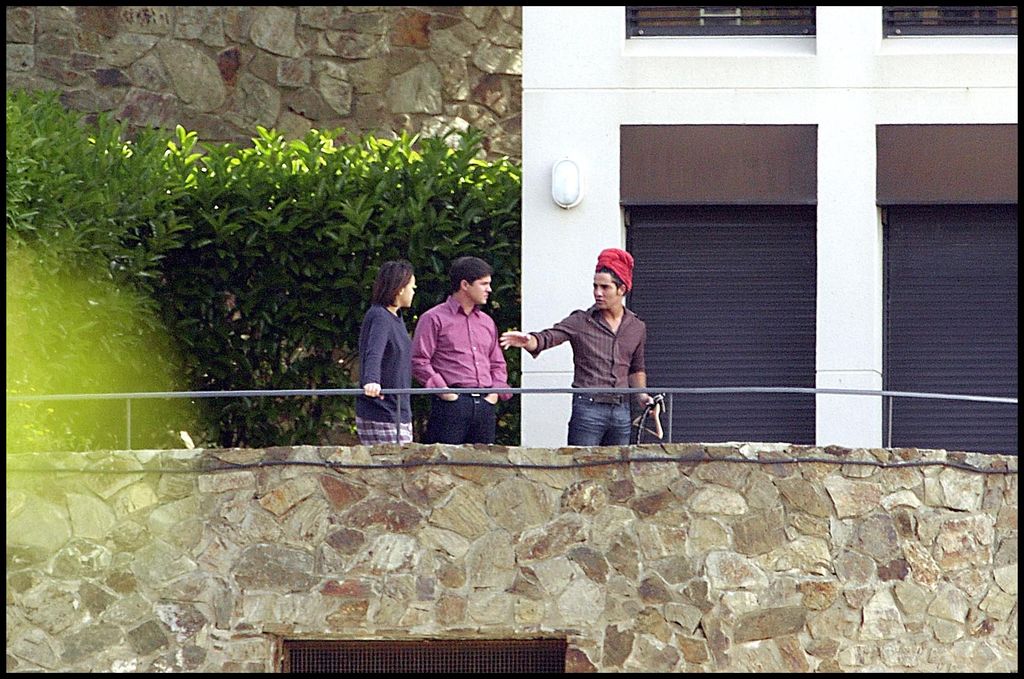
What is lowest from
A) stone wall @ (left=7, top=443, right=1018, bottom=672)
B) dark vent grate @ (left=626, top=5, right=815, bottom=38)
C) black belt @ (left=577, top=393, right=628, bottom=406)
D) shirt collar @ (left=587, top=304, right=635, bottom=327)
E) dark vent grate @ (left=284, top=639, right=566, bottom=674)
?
dark vent grate @ (left=284, top=639, right=566, bottom=674)

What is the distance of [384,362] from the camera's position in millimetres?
12227

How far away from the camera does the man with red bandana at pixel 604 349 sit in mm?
12414

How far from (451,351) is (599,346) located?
88 centimetres

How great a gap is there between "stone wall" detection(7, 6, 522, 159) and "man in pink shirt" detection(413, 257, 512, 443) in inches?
246

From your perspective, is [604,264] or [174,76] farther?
[174,76]

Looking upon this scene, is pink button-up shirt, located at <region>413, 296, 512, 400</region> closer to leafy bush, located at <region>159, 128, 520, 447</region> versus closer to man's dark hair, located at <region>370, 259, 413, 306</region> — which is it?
A: man's dark hair, located at <region>370, 259, 413, 306</region>

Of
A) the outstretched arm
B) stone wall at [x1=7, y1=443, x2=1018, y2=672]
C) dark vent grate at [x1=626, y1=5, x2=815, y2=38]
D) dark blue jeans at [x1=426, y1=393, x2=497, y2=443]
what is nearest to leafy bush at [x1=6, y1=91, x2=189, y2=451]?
stone wall at [x1=7, y1=443, x2=1018, y2=672]

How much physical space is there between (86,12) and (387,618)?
8.85 m

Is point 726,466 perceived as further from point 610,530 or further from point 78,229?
point 78,229

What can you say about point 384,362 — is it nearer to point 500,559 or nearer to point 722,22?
point 500,559

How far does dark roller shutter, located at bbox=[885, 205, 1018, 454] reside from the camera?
557 inches

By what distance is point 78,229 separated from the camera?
1405 centimetres

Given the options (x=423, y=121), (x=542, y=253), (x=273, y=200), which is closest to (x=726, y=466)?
(x=542, y=253)

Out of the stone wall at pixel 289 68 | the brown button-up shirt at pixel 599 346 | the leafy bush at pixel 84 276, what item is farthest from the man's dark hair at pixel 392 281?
the stone wall at pixel 289 68
